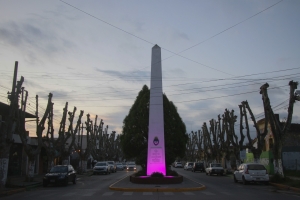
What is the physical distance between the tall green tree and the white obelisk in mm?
8081

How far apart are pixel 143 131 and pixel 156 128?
9.66 metres

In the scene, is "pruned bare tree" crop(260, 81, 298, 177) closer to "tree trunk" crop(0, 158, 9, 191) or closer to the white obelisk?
the white obelisk

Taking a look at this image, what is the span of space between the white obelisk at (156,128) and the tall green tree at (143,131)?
8.08 m

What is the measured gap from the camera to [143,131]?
3784 centimetres

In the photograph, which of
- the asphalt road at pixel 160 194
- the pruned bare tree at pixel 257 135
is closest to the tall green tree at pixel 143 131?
the pruned bare tree at pixel 257 135

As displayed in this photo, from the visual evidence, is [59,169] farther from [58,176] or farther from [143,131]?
[143,131]

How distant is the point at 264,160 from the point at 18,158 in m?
29.1

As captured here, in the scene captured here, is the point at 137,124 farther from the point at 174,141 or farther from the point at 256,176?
the point at 256,176

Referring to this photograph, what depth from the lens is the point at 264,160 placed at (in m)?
42.2

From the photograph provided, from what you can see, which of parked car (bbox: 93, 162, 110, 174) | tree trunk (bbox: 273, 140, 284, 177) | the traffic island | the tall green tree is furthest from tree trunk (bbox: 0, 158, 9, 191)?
parked car (bbox: 93, 162, 110, 174)

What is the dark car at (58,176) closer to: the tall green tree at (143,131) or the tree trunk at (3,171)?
the tree trunk at (3,171)

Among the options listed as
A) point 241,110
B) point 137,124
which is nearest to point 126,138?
point 137,124

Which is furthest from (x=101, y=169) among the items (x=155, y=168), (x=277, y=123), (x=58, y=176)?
(x=277, y=123)

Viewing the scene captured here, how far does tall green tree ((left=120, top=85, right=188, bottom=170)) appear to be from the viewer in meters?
37.4
